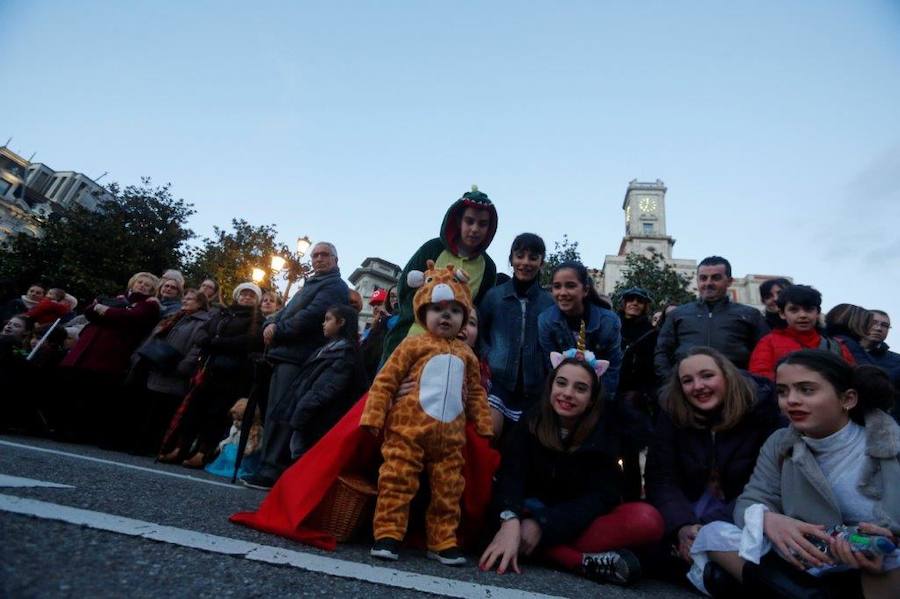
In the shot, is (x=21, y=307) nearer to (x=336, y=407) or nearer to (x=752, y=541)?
(x=336, y=407)

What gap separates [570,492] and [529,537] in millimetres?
434

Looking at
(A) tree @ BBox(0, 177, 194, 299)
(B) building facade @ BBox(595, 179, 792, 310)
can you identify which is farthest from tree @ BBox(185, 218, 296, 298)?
(B) building facade @ BBox(595, 179, 792, 310)

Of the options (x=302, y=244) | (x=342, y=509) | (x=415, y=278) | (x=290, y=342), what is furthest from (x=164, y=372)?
(x=302, y=244)

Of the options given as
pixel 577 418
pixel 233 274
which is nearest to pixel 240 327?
pixel 577 418

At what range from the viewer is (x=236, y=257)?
20.5 meters

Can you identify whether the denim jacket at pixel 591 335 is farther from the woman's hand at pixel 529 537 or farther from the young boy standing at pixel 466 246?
the woman's hand at pixel 529 537

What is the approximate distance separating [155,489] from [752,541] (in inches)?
134

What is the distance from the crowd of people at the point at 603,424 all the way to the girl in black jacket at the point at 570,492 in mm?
11

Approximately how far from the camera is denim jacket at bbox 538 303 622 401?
342 cm

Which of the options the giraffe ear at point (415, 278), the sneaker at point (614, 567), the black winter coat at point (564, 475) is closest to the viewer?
the sneaker at point (614, 567)

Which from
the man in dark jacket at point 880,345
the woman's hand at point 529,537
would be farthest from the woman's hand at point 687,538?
the man in dark jacket at point 880,345

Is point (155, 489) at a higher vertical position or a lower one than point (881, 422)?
lower

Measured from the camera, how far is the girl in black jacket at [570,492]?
7.86ft

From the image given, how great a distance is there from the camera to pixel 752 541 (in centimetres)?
210
